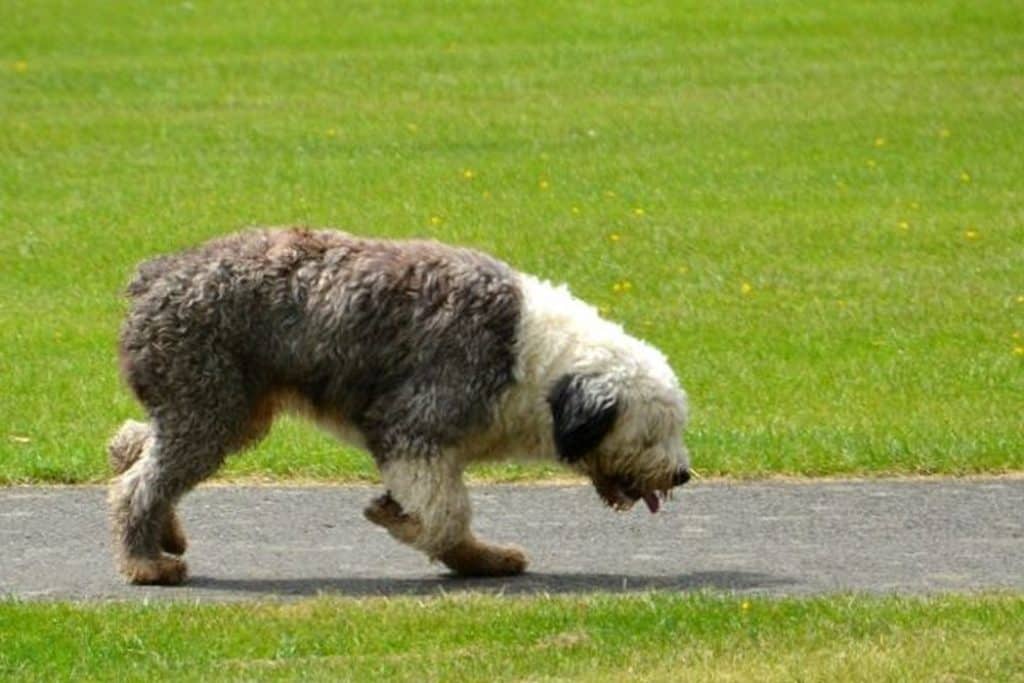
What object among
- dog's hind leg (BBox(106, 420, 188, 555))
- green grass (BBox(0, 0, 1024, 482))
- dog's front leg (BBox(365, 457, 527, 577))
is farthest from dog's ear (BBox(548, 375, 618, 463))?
green grass (BBox(0, 0, 1024, 482))

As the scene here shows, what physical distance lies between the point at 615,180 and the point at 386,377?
10.4 meters

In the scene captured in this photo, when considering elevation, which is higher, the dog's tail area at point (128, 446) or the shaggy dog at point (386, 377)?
the shaggy dog at point (386, 377)

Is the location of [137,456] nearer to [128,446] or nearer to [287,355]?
[128,446]

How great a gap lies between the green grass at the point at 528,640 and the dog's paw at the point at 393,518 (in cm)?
52

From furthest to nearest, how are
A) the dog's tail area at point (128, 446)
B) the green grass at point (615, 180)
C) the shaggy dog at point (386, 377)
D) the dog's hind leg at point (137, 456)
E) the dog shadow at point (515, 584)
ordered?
the green grass at point (615, 180) < the dog's tail area at point (128, 446) < the dog's hind leg at point (137, 456) < the shaggy dog at point (386, 377) < the dog shadow at point (515, 584)

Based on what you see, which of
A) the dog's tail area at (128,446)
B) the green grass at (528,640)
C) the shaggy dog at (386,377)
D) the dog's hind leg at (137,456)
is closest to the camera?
the green grass at (528,640)

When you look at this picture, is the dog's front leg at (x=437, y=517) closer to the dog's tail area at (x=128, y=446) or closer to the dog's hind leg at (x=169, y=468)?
the dog's hind leg at (x=169, y=468)

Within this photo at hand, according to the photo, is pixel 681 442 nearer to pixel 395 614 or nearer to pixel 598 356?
pixel 598 356

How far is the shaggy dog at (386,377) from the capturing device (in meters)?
8.59

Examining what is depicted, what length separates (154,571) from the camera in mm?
8586

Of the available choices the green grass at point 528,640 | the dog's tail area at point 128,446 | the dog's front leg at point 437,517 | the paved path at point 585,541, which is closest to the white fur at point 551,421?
the dog's front leg at point 437,517

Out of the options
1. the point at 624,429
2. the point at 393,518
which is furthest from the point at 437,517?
the point at 624,429

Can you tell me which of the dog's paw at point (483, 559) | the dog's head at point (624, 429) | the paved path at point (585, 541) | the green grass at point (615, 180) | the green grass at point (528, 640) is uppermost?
the dog's head at point (624, 429)

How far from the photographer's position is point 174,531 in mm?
8859
